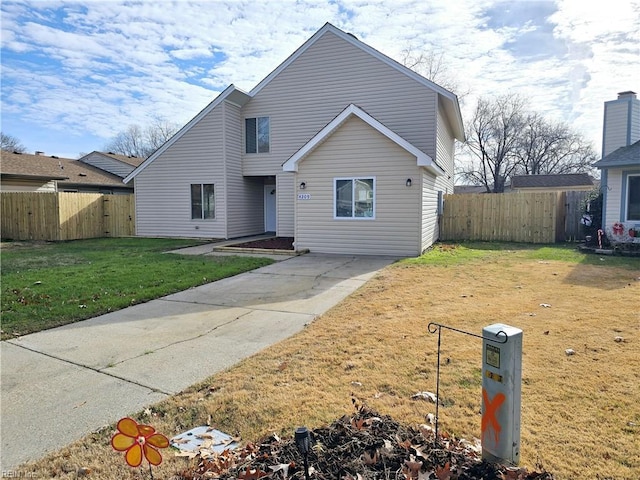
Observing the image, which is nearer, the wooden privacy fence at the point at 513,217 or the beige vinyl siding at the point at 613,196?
the beige vinyl siding at the point at 613,196

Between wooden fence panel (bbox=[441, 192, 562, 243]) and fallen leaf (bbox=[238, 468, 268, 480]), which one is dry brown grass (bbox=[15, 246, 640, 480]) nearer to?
fallen leaf (bbox=[238, 468, 268, 480])

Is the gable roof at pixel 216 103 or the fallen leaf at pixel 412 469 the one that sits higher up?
the gable roof at pixel 216 103

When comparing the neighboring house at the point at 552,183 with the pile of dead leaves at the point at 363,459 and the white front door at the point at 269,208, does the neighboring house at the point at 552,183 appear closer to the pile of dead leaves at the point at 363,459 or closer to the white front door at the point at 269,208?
the white front door at the point at 269,208

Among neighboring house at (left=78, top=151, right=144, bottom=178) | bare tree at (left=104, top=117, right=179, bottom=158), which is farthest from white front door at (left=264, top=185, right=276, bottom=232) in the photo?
bare tree at (left=104, top=117, right=179, bottom=158)

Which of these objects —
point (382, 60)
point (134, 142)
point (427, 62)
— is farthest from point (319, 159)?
point (134, 142)

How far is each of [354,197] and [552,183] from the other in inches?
1145

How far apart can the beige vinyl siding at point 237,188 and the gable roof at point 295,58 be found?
506mm

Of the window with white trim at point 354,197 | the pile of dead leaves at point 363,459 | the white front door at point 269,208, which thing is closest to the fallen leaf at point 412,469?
the pile of dead leaves at point 363,459

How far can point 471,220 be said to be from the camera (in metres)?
16.4

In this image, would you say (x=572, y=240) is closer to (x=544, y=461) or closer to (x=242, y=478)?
(x=544, y=461)

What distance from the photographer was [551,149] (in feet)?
145

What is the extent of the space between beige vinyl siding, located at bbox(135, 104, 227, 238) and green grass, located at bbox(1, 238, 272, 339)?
313 cm

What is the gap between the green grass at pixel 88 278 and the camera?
6371 mm

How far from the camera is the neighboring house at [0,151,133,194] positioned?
795 inches
